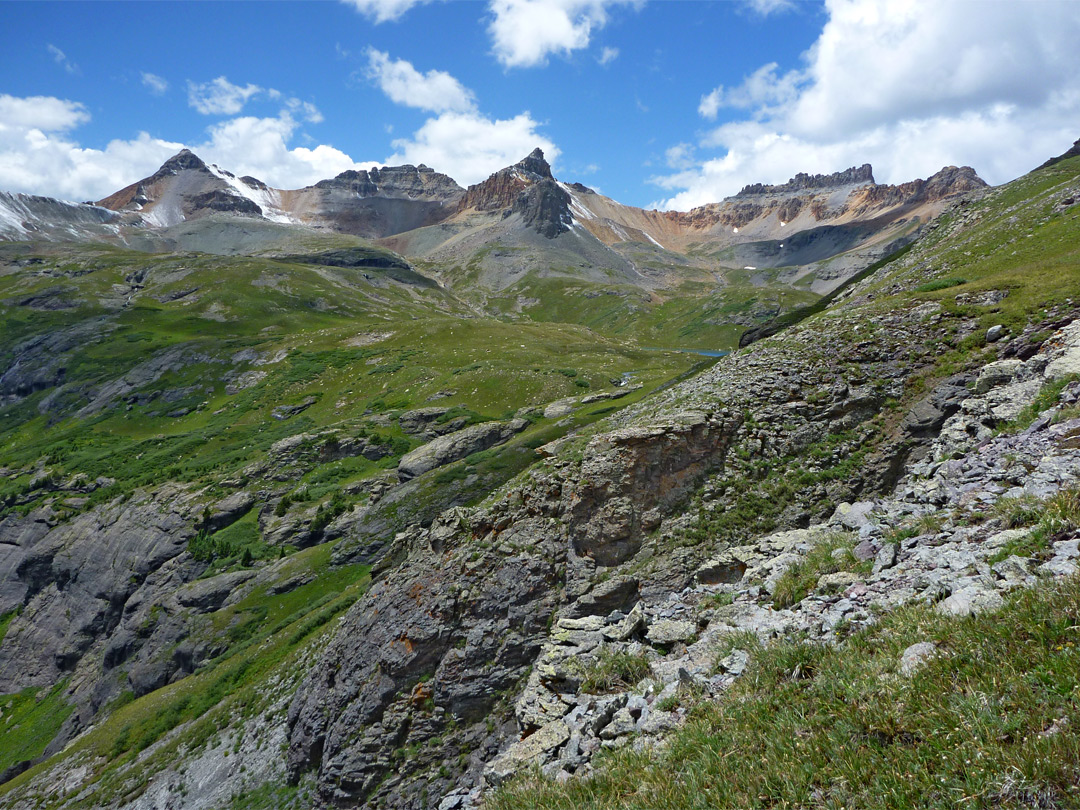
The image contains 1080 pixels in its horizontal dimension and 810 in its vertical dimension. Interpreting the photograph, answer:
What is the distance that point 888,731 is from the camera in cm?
652

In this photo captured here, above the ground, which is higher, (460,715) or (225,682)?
(460,715)

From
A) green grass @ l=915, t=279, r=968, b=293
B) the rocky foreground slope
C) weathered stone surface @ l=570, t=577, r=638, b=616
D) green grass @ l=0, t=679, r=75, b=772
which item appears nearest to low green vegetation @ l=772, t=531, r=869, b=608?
the rocky foreground slope

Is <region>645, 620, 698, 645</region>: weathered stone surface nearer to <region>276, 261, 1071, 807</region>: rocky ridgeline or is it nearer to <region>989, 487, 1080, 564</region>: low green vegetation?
<region>276, 261, 1071, 807</region>: rocky ridgeline

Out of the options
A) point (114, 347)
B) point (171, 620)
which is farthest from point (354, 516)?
point (114, 347)

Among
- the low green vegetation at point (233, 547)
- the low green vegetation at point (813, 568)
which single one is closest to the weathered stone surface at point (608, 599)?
the low green vegetation at point (813, 568)

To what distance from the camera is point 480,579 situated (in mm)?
23234

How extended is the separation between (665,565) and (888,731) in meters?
13.9

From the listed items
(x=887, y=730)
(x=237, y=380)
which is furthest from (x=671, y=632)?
(x=237, y=380)

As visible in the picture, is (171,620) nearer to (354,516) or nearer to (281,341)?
(354,516)

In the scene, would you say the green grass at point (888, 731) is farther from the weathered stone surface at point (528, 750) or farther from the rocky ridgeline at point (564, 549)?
the rocky ridgeline at point (564, 549)

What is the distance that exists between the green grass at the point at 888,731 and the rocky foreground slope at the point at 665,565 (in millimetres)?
603

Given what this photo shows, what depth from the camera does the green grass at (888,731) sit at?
5.43m

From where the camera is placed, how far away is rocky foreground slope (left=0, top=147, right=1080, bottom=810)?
415 inches

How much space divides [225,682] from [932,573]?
132 feet
